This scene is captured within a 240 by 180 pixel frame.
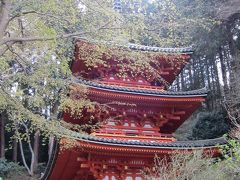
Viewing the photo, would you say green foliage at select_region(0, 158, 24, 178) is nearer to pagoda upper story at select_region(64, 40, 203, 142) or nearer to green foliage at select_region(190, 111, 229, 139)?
green foliage at select_region(190, 111, 229, 139)

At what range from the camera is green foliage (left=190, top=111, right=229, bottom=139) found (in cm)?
1936

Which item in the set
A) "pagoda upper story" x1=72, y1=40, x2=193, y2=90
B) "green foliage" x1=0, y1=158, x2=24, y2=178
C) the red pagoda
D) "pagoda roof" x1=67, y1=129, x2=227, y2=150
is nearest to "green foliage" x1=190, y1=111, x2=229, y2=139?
the red pagoda

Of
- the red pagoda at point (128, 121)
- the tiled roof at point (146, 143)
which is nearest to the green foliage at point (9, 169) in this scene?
the red pagoda at point (128, 121)

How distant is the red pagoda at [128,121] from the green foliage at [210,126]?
7.31 metres

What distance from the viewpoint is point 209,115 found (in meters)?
20.3

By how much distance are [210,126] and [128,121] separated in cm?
949

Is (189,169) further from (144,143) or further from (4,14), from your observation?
(4,14)

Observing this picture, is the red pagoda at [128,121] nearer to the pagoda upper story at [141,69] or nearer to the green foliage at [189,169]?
the pagoda upper story at [141,69]

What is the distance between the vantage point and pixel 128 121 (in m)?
11.7

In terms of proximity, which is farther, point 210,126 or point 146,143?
point 210,126

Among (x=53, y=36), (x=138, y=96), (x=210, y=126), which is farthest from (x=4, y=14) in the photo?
(x=210, y=126)

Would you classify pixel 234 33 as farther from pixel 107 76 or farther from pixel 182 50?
pixel 107 76

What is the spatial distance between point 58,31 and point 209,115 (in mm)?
14649

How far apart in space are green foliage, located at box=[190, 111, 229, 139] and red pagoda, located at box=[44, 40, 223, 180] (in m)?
7.31
